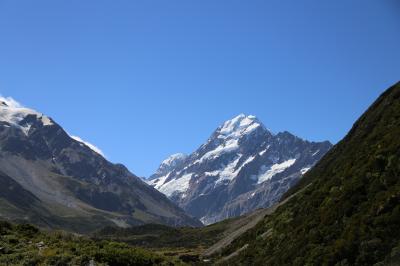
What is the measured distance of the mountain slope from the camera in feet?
93.2

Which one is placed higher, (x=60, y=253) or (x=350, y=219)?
(x=350, y=219)

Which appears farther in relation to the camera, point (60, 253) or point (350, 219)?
point (350, 219)

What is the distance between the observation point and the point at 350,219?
107 feet

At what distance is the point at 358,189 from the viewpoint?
3531 centimetres

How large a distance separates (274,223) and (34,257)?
2784 cm

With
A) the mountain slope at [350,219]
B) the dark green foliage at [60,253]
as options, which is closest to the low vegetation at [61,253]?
the dark green foliage at [60,253]

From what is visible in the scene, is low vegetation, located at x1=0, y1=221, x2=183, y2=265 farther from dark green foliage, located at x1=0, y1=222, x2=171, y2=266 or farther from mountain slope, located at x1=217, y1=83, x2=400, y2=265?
mountain slope, located at x1=217, y1=83, x2=400, y2=265

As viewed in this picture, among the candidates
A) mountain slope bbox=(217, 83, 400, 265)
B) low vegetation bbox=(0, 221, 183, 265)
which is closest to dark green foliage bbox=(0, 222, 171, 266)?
low vegetation bbox=(0, 221, 183, 265)

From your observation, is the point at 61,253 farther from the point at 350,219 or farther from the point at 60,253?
the point at 350,219

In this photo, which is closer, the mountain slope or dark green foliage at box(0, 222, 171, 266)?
dark green foliage at box(0, 222, 171, 266)

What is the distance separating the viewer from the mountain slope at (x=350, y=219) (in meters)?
28.4

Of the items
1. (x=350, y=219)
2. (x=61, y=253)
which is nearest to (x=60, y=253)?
(x=61, y=253)

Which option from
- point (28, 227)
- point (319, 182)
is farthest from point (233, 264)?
point (28, 227)

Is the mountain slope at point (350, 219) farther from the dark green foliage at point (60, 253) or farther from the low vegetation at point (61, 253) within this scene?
the dark green foliage at point (60, 253)
